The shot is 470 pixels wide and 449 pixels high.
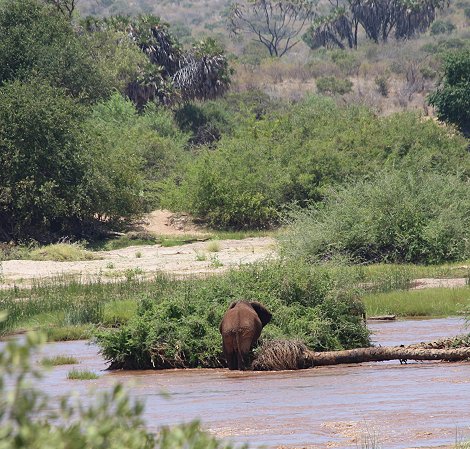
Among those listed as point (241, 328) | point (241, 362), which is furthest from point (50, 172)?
point (241, 328)

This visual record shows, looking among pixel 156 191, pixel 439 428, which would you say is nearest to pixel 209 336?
pixel 439 428

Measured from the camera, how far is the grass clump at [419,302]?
24.0 metres

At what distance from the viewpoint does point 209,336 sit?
16.8 m

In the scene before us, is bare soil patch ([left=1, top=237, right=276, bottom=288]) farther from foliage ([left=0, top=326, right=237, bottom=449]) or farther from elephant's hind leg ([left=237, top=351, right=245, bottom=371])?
foliage ([left=0, top=326, right=237, bottom=449])

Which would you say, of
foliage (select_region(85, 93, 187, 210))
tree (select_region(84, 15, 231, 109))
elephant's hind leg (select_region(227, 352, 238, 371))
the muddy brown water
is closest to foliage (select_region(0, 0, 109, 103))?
foliage (select_region(85, 93, 187, 210))

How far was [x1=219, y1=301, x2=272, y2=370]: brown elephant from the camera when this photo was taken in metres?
15.7

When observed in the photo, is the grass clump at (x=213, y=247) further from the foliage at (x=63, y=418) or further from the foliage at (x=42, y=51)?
the foliage at (x=63, y=418)

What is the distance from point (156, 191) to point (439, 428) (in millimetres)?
36936

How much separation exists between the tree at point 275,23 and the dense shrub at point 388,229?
211ft

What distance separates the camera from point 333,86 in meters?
78.2

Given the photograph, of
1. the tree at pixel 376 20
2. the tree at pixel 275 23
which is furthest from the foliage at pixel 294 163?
the tree at pixel 275 23

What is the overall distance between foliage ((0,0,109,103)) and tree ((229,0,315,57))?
149 ft

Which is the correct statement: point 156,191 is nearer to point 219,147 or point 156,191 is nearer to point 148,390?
point 219,147

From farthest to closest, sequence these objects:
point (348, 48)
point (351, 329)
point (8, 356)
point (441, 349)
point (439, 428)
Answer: point (348, 48) < point (351, 329) < point (441, 349) < point (439, 428) < point (8, 356)
